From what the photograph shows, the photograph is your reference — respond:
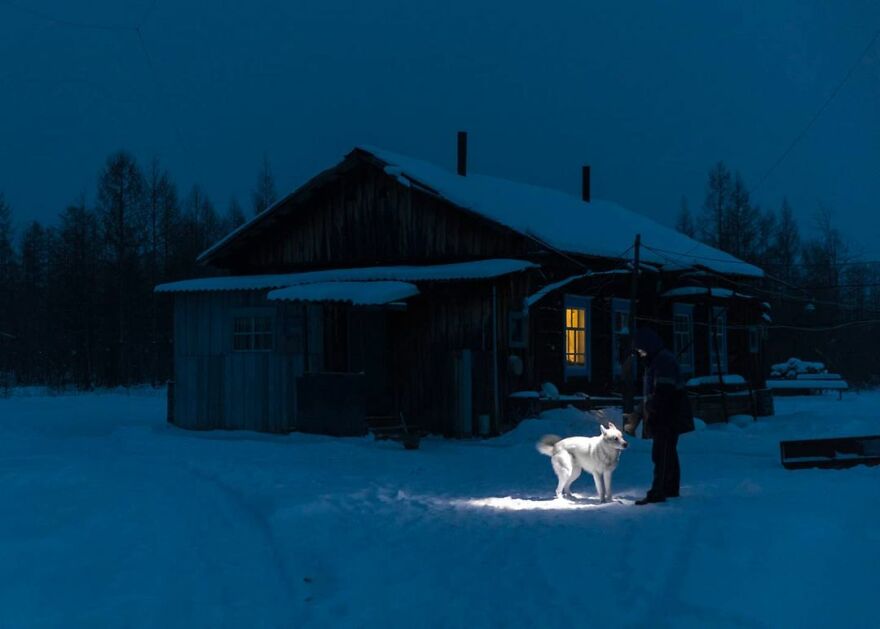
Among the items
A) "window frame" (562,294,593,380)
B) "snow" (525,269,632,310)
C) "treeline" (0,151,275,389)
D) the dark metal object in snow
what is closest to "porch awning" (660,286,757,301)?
"window frame" (562,294,593,380)

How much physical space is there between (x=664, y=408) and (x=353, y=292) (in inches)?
379

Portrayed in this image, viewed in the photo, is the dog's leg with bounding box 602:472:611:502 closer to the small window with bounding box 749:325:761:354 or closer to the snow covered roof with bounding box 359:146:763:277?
the snow covered roof with bounding box 359:146:763:277

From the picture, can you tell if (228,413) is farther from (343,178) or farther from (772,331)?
(772,331)

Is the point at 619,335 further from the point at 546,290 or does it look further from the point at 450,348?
the point at 450,348

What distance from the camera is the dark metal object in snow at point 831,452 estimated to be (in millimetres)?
12977

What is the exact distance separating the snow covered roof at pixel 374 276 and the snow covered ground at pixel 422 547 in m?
5.59

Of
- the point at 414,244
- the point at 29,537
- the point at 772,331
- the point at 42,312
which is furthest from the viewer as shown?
the point at 42,312

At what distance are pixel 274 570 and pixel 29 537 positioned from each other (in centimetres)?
237

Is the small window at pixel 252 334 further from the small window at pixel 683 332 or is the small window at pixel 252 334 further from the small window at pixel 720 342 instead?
the small window at pixel 720 342

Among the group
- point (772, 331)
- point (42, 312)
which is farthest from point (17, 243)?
point (772, 331)

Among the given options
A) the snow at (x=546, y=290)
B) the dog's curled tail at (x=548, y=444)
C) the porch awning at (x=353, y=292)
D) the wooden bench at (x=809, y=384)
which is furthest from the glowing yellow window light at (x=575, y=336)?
the wooden bench at (x=809, y=384)

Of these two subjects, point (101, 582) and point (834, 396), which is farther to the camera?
point (834, 396)

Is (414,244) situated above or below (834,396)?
above

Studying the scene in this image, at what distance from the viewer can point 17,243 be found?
72.3 meters
